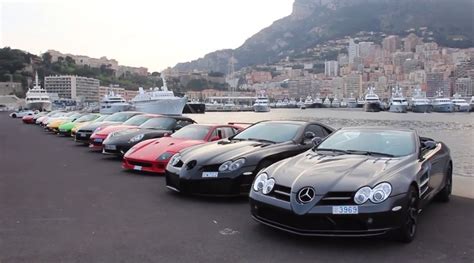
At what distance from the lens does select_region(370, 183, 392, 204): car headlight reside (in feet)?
15.2

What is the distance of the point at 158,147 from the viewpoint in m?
9.80

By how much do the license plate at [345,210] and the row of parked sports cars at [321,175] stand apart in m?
0.01

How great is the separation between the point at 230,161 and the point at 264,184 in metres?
1.79

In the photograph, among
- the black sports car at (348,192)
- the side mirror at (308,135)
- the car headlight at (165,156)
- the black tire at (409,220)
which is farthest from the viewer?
the car headlight at (165,156)

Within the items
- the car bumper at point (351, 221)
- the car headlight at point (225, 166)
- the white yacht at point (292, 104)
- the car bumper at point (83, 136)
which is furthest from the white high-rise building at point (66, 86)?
the car bumper at point (351, 221)

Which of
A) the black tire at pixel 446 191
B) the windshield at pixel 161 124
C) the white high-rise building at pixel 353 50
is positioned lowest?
the black tire at pixel 446 191

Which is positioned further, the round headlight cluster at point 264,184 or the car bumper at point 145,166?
the car bumper at point 145,166

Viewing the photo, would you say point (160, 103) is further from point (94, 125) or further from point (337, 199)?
point (337, 199)

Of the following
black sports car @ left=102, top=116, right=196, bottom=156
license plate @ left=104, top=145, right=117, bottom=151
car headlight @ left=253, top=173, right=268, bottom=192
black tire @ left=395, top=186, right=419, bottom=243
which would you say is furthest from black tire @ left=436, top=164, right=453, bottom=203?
license plate @ left=104, top=145, right=117, bottom=151

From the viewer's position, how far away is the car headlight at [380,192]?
15.2 ft

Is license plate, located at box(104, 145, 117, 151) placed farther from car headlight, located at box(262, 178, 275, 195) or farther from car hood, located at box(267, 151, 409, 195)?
car headlight, located at box(262, 178, 275, 195)

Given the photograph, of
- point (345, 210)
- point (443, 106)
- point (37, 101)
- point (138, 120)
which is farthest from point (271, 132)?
point (443, 106)

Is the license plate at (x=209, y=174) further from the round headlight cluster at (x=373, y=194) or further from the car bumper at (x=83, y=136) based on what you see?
the car bumper at (x=83, y=136)

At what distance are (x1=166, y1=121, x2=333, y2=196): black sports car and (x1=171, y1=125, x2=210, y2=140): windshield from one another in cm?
212
